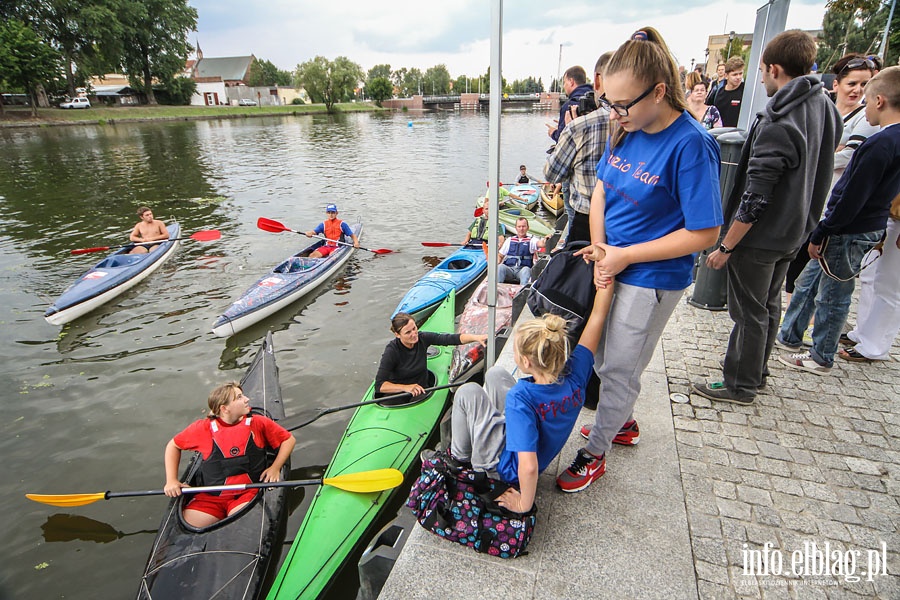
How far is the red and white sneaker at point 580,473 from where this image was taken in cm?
272

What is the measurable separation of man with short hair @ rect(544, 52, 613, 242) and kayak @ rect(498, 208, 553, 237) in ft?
27.6

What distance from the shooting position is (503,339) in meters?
4.82

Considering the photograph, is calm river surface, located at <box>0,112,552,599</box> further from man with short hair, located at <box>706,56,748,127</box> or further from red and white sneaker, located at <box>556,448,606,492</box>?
man with short hair, located at <box>706,56,748,127</box>

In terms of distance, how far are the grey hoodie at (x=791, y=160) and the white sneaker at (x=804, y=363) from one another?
1375 millimetres

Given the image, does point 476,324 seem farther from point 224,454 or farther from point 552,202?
point 552,202

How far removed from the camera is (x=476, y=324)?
6.79 m

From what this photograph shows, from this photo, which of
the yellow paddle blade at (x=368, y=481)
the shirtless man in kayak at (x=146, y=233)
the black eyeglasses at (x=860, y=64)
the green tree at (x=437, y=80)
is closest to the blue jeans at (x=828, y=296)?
the black eyeglasses at (x=860, y=64)

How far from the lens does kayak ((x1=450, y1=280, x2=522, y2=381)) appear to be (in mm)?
5516

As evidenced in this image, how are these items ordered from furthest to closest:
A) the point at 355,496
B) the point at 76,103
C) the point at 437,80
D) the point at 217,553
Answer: the point at 437,80 → the point at 76,103 → the point at 355,496 → the point at 217,553

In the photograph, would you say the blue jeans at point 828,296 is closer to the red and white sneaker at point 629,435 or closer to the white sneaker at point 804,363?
the white sneaker at point 804,363

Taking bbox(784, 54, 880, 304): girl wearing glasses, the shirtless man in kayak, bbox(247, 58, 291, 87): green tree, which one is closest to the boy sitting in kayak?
bbox(784, 54, 880, 304): girl wearing glasses

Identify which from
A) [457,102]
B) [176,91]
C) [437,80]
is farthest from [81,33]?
[437,80]

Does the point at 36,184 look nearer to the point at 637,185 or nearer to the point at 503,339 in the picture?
the point at 503,339

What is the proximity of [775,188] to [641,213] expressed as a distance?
1320 mm
